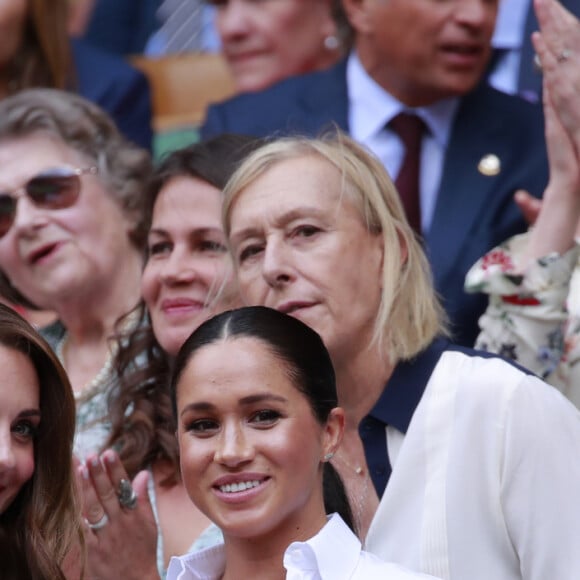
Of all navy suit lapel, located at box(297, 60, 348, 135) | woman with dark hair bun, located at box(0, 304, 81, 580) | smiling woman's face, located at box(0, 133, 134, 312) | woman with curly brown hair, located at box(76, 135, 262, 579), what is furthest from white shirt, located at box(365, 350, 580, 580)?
navy suit lapel, located at box(297, 60, 348, 135)

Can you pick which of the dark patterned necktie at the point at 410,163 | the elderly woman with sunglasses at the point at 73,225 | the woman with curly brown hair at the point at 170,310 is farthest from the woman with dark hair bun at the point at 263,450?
the dark patterned necktie at the point at 410,163

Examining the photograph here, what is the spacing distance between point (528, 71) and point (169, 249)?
1744mm

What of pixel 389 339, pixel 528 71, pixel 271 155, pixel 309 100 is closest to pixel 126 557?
pixel 389 339

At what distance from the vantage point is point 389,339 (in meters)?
3.63

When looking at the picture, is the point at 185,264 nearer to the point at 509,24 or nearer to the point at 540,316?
the point at 540,316

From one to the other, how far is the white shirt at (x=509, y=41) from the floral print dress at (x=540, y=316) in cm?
161

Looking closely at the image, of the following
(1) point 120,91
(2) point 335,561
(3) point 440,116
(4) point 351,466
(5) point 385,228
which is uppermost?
(5) point 385,228

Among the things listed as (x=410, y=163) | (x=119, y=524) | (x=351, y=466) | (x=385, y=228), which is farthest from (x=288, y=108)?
(x=119, y=524)

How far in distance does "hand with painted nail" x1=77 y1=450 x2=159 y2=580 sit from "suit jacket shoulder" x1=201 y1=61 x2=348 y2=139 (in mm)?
1547

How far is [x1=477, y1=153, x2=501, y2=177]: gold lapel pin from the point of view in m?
4.59

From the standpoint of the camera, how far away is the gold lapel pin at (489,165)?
4590 millimetres

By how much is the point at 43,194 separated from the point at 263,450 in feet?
6.04

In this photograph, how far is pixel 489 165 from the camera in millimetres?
4598

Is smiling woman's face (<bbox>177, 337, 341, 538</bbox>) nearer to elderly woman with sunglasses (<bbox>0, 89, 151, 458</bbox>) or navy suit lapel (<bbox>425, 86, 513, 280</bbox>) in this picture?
elderly woman with sunglasses (<bbox>0, 89, 151, 458</bbox>)
